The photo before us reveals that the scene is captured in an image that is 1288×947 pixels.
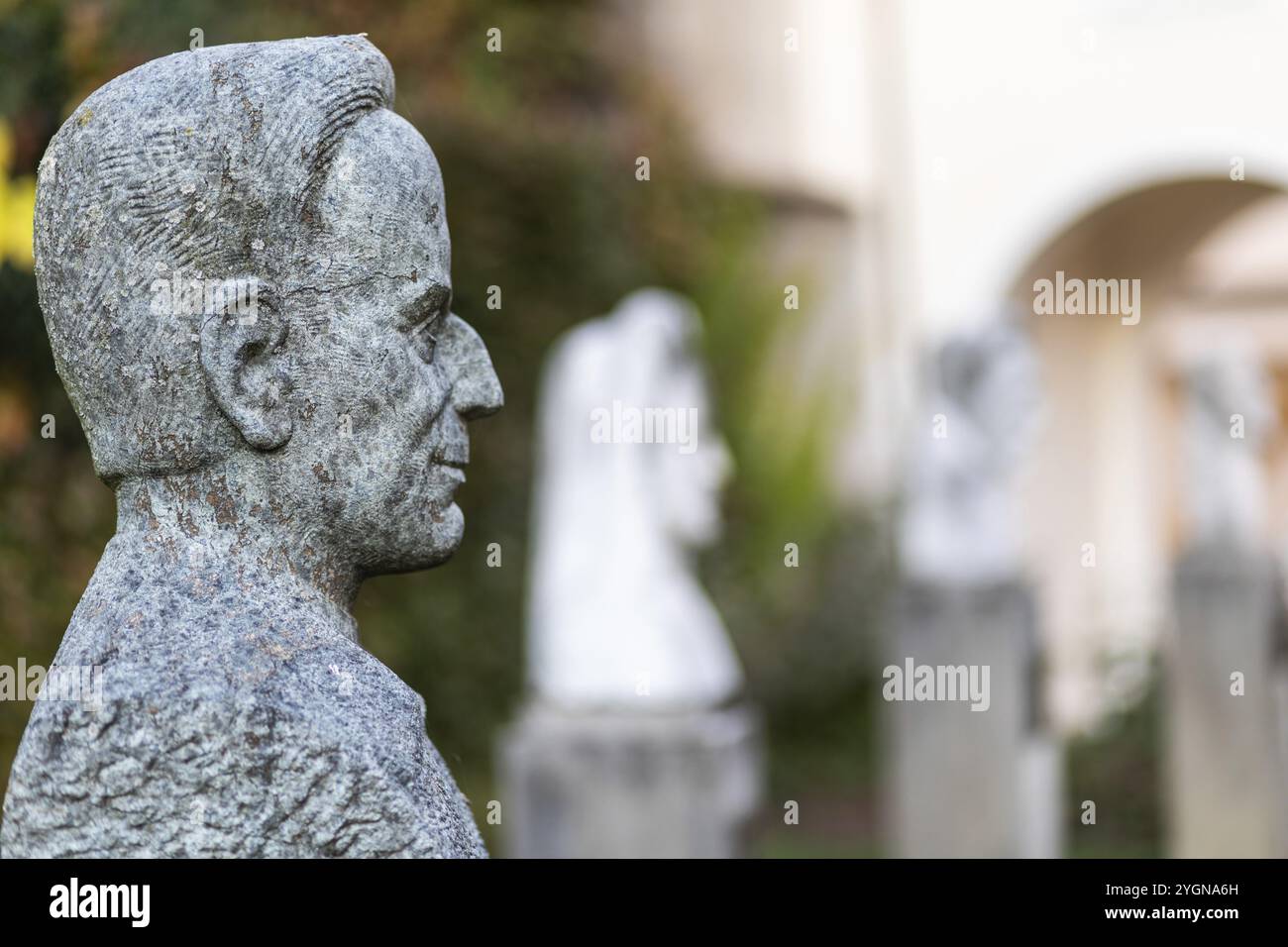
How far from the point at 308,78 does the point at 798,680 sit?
11.5 meters

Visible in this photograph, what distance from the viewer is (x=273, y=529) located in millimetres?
1820

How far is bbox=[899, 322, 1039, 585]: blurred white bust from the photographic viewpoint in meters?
7.87

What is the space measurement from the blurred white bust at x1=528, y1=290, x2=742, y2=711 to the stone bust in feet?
14.0

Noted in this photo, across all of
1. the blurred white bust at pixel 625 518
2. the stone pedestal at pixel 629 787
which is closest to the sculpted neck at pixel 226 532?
the stone pedestal at pixel 629 787

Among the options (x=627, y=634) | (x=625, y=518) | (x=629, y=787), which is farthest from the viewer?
(x=625, y=518)

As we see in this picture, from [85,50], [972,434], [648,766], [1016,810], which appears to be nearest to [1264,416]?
[972,434]

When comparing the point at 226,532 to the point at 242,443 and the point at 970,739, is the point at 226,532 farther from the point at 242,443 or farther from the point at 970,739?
the point at 970,739

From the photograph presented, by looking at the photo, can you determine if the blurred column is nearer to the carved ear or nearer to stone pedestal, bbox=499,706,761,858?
stone pedestal, bbox=499,706,761,858

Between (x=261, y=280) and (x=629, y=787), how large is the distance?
170 inches

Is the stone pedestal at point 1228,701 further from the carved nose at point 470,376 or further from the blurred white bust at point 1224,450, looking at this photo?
the carved nose at point 470,376

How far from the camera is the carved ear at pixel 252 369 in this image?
1.75 metres

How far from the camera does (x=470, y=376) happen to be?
1.98 meters

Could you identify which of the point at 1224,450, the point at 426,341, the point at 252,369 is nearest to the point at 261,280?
→ the point at 252,369

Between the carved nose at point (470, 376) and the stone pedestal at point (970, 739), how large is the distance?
5.94 meters
